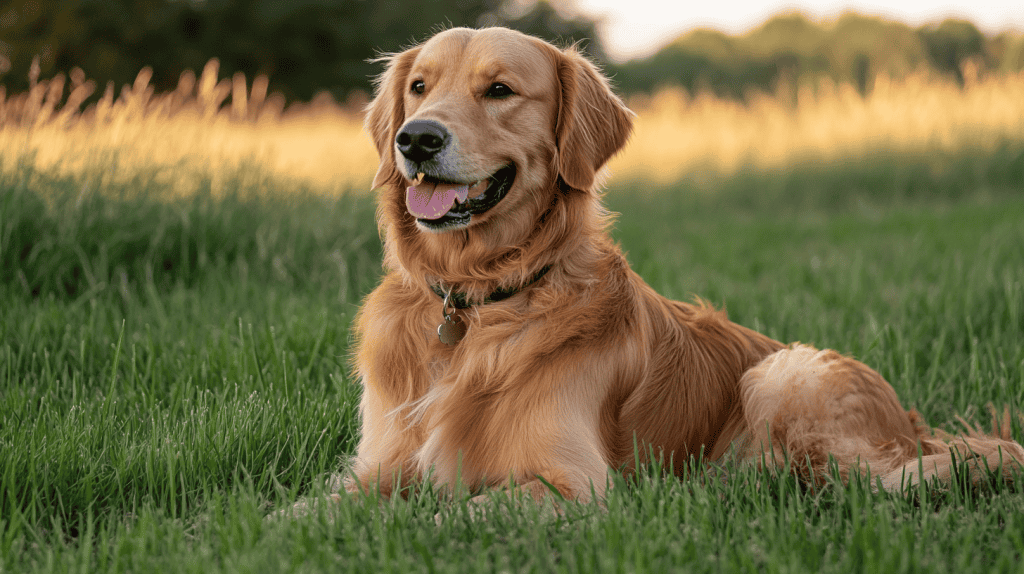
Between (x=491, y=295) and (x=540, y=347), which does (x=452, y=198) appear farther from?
(x=540, y=347)

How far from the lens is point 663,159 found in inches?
482

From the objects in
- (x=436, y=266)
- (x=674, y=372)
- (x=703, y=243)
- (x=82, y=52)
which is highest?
(x=82, y=52)

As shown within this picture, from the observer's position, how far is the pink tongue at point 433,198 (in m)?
2.33

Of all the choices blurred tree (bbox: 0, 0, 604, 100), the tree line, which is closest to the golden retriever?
the tree line

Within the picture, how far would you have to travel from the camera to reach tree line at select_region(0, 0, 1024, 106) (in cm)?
1925

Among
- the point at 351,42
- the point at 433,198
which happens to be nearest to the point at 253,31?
the point at 351,42

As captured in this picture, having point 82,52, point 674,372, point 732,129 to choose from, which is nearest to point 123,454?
point 674,372

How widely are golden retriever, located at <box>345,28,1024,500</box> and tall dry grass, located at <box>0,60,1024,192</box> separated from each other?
3.21m

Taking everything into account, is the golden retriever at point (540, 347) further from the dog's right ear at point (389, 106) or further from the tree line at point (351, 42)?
the tree line at point (351, 42)

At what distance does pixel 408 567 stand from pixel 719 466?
1190 millimetres

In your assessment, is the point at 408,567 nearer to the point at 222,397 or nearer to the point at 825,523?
the point at 825,523

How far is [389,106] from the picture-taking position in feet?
9.31

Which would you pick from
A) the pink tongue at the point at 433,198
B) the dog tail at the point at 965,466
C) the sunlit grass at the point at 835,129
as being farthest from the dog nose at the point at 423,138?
the sunlit grass at the point at 835,129

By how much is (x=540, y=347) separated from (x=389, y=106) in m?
1.18
